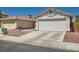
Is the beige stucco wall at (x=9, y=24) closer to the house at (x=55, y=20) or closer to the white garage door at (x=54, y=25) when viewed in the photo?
the house at (x=55, y=20)

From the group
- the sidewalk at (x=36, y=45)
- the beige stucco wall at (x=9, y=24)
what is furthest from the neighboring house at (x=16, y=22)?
the sidewalk at (x=36, y=45)

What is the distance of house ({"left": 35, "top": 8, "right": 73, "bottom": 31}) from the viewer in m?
11.7

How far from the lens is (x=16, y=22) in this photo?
12180 mm

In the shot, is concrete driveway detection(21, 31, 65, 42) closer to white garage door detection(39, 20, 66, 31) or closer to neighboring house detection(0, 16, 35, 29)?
white garage door detection(39, 20, 66, 31)

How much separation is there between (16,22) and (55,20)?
2882 millimetres

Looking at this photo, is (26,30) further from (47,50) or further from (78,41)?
(78,41)

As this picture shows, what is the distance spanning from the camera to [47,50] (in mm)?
9867

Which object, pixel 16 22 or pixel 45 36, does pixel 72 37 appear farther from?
pixel 16 22

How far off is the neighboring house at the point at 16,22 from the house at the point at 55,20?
789 millimetres
